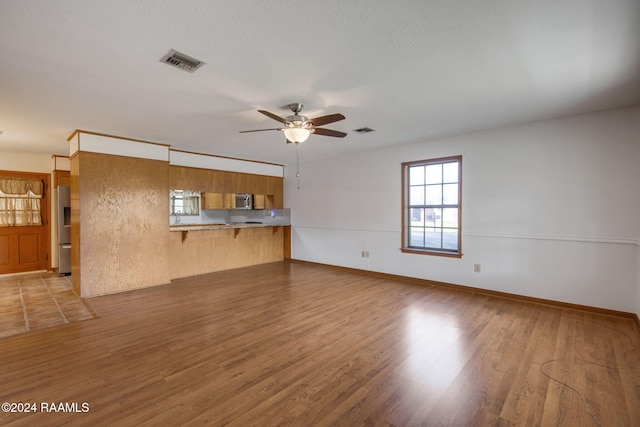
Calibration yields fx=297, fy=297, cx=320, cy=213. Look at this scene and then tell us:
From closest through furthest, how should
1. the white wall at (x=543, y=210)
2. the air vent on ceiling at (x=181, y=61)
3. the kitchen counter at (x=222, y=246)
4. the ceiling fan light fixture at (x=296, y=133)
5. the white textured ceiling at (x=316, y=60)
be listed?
the white textured ceiling at (x=316, y=60) → the air vent on ceiling at (x=181, y=61) → the ceiling fan light fixture at (x=296, y=133) → the white wall at (x=543, y=210) → the kitchen counter at (x=222, y=246)

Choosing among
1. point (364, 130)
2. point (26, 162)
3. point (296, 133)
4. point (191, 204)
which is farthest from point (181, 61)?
point (26, 162)

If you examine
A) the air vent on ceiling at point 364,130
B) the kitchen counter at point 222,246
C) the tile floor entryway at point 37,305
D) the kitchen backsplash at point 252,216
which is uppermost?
the air vent on ceiling at point 364,130

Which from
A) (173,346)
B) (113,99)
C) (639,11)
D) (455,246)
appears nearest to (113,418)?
(173,346)

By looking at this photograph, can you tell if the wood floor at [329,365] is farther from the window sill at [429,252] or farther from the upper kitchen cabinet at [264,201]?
the upper kitchen cabinet at [264,201]

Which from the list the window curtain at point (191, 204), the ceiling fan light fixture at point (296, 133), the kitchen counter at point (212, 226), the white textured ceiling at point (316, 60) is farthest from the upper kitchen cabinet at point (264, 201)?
the ceiling fan light fixture at point (296, 133)

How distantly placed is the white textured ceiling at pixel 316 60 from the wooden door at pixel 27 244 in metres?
3.09

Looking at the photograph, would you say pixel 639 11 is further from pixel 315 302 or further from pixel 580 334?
pixel 315 302

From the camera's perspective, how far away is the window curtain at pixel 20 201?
591 centimetres

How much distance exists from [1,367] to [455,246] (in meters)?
5.54

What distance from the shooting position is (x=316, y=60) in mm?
2379

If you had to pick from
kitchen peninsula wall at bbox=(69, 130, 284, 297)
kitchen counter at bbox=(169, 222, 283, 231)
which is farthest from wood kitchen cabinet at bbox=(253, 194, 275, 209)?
kitchen peninsula wall at bbox=(69, 130, 284, 297)

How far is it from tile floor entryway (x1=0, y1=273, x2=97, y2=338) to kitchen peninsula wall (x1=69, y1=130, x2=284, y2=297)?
1.08ft

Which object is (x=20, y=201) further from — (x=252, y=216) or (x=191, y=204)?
(x=252, y=216)

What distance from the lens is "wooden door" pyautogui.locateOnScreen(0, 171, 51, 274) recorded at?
593cm
